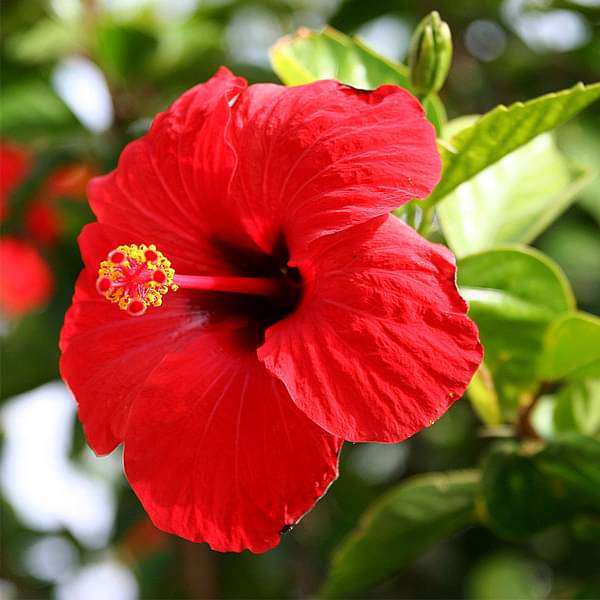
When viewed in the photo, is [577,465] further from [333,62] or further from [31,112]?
[31,112]

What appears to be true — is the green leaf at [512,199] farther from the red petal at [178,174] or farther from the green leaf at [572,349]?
the red petal at [178,174]

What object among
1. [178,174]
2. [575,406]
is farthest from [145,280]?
[575,406]

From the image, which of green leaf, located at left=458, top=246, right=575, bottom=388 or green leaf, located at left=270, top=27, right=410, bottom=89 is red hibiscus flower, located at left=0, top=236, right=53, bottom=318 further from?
green leaf, located at left=458, top=246, right=575, bottom=388

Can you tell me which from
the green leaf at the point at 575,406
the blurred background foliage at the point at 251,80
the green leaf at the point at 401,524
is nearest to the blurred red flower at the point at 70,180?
the blurred background foliage at the point at 251,80

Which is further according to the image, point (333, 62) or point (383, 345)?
point (333, 62)

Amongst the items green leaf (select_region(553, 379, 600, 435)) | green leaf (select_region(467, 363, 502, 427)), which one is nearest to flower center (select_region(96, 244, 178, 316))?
green leaf (select_region(467, 363, 502, 427))

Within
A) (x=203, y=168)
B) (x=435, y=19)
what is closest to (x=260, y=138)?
(x=203, y=168)

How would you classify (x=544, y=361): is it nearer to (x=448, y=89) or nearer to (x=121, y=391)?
(x=121, y=391)
